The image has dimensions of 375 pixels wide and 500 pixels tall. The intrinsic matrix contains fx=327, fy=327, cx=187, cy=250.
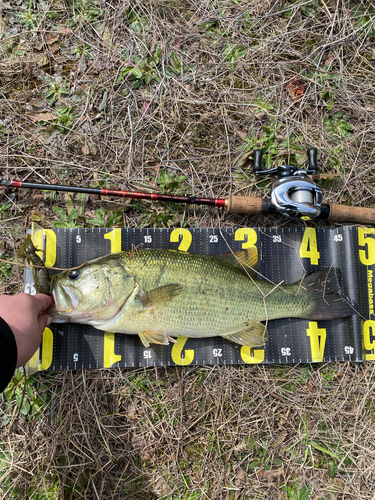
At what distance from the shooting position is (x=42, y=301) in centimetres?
316

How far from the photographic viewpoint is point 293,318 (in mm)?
3818

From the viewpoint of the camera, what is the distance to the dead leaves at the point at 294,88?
4094mm

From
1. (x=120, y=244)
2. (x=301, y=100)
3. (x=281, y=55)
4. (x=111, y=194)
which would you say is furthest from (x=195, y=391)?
(x=281, y=55)

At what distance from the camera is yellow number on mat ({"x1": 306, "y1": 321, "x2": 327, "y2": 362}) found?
3.76 meters

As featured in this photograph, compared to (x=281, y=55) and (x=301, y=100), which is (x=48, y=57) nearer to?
(x=281, y=55)

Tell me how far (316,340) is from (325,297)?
0.52m

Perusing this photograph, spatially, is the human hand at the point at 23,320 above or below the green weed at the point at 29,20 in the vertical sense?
below

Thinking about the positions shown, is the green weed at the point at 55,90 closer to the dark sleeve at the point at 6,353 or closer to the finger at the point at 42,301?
the finger at the point at 42,301

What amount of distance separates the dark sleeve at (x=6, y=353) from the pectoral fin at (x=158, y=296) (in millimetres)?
Result: 1167

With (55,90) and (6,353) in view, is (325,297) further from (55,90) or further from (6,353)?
(55,90)

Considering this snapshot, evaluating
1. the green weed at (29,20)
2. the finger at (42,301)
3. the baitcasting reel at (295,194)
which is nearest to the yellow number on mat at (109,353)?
the finger at (42,301)

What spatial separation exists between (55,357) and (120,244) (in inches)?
56.2

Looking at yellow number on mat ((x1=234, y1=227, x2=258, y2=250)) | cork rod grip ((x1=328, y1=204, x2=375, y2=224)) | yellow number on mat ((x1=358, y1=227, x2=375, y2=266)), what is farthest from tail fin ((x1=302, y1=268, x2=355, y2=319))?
yellow number on mat ((x1=234, y1=227, x2=258, y2=250))

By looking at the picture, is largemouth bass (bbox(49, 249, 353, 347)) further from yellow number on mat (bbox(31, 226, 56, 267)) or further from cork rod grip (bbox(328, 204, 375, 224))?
cork rod grip (bbox(328, 204, 375, 224))
